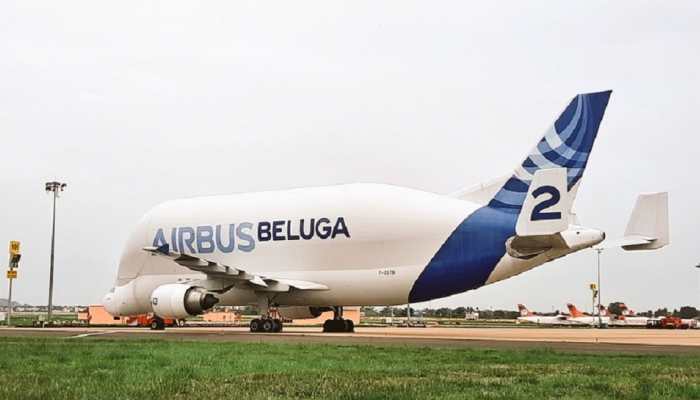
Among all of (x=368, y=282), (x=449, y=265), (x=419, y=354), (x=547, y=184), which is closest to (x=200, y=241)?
(x=368, y=282)

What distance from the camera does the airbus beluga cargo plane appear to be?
3045cm

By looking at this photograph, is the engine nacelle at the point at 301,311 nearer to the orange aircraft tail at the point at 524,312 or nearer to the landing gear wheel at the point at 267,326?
the landing gear wheel at the point at 267,326

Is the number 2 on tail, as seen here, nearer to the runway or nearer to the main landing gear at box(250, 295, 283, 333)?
the runway

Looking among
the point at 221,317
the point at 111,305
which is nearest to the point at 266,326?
the point at 111,305

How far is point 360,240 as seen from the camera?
3541 cm

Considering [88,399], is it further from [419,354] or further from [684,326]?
[684,326]

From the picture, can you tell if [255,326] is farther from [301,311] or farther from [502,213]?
[502,213]

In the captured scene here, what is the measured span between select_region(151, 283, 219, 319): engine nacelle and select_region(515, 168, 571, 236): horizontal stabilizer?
15619mm

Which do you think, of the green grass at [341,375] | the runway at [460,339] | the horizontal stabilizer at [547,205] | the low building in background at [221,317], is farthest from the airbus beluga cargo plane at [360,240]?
A: the low building in background at [221,317]

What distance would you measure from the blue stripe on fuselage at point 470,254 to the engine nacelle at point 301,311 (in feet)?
26.0

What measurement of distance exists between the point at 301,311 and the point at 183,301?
679cm

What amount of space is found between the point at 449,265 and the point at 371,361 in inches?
718

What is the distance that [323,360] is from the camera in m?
15.5

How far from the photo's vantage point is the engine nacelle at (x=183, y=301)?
36250mm
